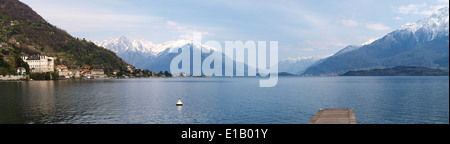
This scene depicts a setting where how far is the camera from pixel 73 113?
51.7 m

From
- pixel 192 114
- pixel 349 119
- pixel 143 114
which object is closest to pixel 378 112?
pixel 349 119

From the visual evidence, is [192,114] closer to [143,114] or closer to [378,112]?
[143,114]

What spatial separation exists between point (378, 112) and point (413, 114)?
554cm
